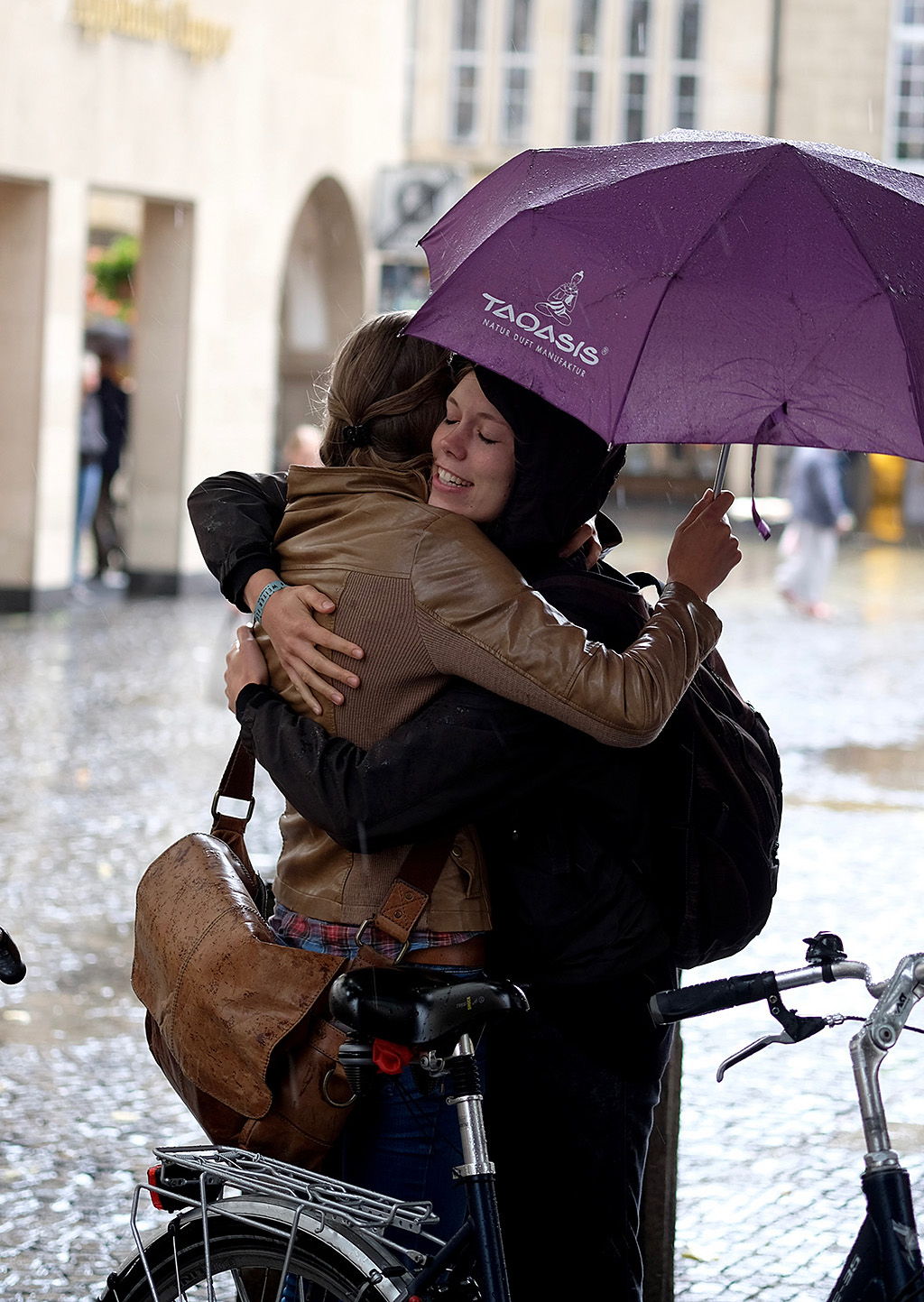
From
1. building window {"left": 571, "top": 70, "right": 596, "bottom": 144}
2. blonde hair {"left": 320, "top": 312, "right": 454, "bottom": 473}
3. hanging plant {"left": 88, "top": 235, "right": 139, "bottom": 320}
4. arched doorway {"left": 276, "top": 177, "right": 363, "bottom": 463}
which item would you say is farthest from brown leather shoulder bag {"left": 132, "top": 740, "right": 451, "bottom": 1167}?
building window {"left": 571, "top": 70, "right": 596, "bottom": 144}

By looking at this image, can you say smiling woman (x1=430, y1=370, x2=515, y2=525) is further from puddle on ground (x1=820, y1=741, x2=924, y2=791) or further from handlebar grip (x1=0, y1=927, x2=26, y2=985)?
puddle on ground (x1=820, y1=741, x2=924, y2=791)

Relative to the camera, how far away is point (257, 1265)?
8.36ft

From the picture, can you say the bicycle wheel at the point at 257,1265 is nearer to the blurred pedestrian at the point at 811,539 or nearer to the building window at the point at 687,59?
the blurred pedestrian at the point at 811,539

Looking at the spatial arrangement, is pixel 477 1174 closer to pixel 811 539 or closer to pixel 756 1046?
pixel 756 1046

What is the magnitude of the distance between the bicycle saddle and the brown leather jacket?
8.1 inches

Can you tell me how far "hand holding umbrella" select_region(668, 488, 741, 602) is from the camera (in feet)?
9.10

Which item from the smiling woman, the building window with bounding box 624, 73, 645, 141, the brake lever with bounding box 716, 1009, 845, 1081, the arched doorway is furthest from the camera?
the building window with bounding box 624, 73, 645, 141

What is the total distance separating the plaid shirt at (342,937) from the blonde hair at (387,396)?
2.14ft

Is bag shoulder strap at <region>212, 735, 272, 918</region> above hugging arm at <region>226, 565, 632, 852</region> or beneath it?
beneath

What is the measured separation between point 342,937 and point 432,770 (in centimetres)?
29

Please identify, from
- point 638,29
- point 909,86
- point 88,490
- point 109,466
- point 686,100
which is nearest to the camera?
point 88,490

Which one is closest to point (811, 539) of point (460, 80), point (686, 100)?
point (686, 100)

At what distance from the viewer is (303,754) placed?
2615 mm

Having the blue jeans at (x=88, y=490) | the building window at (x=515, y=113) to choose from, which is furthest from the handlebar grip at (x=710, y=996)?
the building window at (x=515, y=113)
